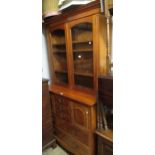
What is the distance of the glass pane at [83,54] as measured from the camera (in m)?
1.69

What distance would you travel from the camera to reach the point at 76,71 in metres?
1.89

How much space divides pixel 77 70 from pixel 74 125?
25.7 inches

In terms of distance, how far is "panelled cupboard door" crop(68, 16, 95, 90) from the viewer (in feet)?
5.46

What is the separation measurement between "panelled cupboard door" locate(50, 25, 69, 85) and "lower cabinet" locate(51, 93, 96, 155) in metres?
0.30

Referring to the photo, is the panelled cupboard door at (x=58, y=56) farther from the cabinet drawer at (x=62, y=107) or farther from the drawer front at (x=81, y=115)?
the drawer front at (x=81, y=115)

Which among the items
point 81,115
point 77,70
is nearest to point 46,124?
point 81,115

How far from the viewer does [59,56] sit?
7.25 feet

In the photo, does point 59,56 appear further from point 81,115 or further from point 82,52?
point 81,115

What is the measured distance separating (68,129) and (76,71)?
0.73 meters

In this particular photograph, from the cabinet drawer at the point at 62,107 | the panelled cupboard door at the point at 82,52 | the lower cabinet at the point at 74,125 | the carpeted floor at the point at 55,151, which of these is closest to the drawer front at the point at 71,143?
the lower cabinet at the point at 74,125
